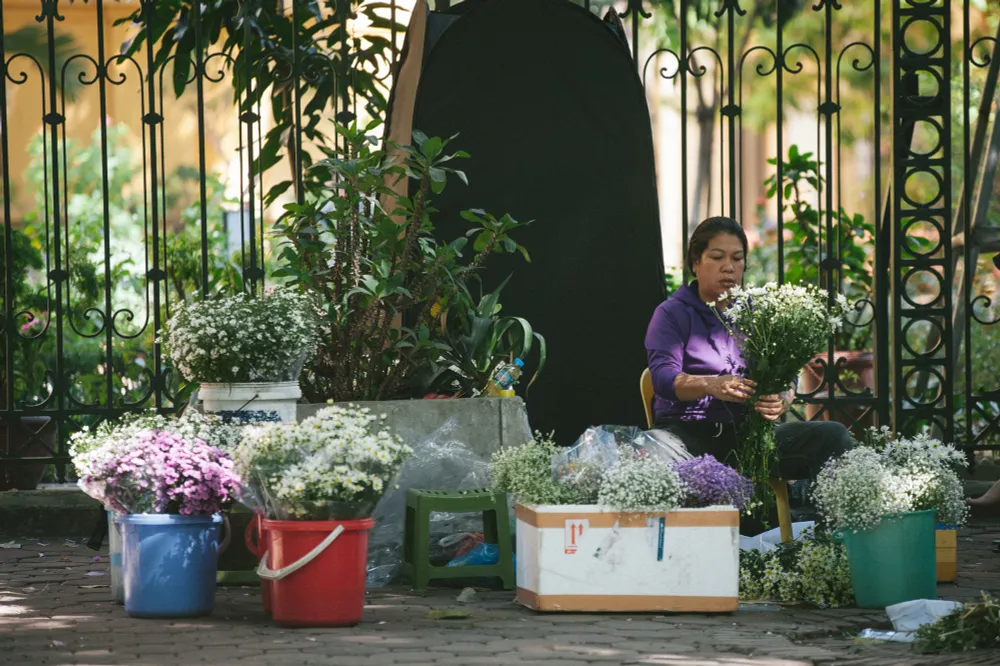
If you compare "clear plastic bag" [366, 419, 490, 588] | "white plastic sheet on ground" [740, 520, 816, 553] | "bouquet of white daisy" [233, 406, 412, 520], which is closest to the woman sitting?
"white plastic sheet on ground" [740, 520, 816, 553]

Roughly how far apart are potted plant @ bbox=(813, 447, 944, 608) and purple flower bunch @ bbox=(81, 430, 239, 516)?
7.10 feet

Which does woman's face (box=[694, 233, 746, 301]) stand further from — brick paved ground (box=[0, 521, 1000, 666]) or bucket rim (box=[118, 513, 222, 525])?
bucket rim (box=[118, 513, 222, 525])

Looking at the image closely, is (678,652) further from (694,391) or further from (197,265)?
(197,265)

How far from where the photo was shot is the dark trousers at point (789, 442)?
5738mm

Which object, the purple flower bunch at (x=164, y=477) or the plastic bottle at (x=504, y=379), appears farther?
the plastic bottle at (x=504, y=379)

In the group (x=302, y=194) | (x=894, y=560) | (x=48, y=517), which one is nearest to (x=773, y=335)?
(x=894, y=560)

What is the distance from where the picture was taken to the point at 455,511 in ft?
17.8

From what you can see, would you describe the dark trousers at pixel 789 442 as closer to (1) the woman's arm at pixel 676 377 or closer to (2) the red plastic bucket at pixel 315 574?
(1) the woman's arm at pixel 676 377

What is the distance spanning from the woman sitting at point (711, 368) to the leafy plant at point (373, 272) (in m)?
0.82

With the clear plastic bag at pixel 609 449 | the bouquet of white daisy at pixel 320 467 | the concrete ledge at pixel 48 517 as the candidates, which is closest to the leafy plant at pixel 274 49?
the concrete ledge at pixel 48 517

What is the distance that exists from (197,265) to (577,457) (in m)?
5.14

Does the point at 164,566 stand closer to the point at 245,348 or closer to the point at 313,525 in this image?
the point at 313,525

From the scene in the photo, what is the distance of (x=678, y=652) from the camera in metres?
4.29

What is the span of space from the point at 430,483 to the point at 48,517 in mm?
2471
